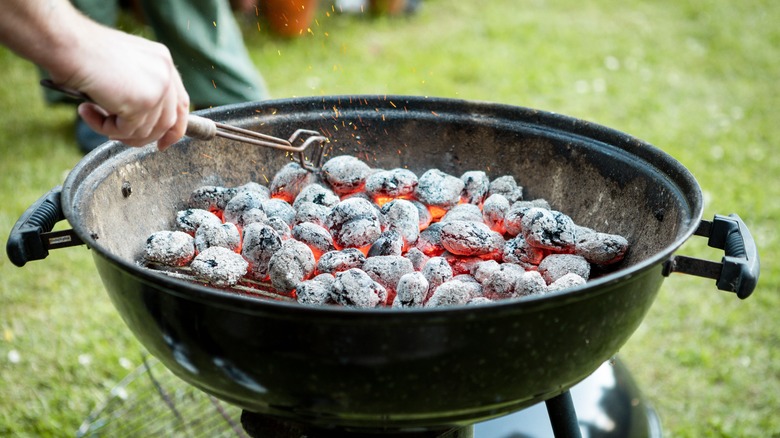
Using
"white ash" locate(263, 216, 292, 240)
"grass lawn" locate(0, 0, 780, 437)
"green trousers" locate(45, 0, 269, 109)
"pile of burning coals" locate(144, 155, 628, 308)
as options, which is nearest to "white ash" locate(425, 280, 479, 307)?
"pile of burning coals" locate(144, 155, 628, 308)

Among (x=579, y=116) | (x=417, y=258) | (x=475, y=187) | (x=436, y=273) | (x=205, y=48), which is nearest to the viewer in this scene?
(x=436, y=273)

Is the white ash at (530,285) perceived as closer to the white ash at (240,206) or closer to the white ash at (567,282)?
the white ash at (567,282)

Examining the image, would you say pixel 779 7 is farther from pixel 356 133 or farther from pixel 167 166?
pixel 167 166

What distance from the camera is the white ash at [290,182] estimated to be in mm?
1759

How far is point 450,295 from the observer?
1324mm

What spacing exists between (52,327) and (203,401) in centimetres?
70

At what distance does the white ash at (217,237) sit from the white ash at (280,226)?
0.23ft

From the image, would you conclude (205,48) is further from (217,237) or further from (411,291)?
(411,291)

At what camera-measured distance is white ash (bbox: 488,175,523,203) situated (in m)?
1.74

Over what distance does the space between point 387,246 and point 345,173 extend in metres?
0.31

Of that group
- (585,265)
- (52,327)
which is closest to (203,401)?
(52,327)

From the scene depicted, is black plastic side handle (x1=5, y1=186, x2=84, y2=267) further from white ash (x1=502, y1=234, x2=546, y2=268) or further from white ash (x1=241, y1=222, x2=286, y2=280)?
white ash (x1=502, y1=234, x2=546, y2=268)

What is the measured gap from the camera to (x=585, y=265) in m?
1.45

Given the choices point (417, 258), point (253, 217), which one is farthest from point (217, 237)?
point (417, 258)
